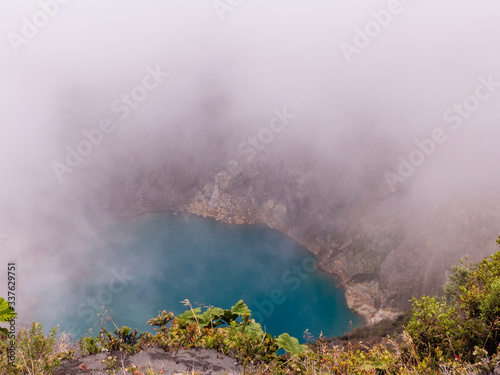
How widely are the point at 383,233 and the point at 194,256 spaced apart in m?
36.8

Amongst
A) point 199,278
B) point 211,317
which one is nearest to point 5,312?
point 211,317

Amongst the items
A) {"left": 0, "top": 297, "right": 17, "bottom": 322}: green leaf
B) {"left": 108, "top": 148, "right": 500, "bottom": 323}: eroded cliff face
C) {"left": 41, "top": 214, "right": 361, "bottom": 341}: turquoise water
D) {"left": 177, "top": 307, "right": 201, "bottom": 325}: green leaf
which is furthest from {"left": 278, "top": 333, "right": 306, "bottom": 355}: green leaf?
{"left": 108, "top": 148, "right": 500, "bottom": 323}: eroded cliff face

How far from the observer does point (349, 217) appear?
65.4 metres

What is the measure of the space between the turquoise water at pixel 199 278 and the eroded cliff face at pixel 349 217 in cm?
370

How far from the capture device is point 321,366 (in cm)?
678

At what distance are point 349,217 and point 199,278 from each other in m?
33.5

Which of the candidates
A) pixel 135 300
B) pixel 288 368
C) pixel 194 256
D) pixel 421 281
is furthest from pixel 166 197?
pixel 288 368

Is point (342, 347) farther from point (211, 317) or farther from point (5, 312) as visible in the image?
point (5, 312)

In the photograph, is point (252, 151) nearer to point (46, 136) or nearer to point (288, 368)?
point (46, 136)

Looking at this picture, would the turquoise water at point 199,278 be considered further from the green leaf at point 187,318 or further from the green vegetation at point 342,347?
the green vegetation at point 342,347

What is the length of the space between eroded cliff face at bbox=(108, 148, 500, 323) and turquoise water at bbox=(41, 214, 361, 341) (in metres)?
3.70

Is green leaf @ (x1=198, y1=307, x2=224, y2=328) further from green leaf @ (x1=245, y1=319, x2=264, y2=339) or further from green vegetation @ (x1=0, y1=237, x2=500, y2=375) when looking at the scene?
green leaf @ (x1=245, y1=319, x2=264, y2=339)

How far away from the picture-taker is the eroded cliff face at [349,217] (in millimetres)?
50875

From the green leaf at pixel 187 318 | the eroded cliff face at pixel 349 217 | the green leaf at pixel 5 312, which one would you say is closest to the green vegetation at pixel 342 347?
the green leaf at pixel 187 318
